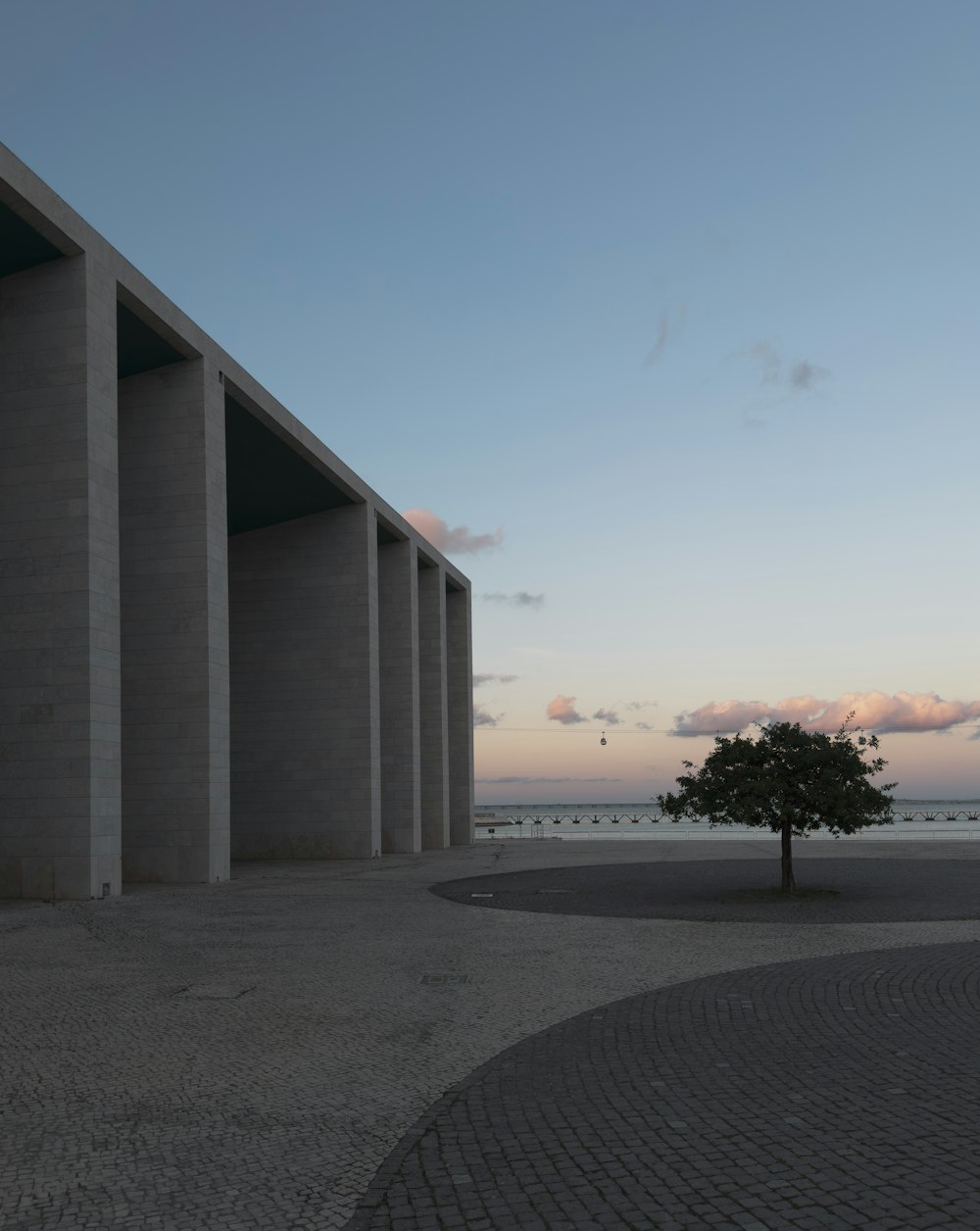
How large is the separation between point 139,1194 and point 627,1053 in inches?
152

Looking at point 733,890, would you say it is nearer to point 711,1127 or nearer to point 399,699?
point 711,1127

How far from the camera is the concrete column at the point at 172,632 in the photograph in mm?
26359

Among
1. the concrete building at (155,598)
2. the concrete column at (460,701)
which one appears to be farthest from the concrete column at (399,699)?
the concrete column at (460,701)

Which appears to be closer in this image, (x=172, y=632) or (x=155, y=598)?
(x=172, y=632)

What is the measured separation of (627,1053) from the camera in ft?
27.6

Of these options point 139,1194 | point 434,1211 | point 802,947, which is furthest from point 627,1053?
point 802,947

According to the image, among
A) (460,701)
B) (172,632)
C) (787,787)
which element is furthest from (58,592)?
(460,701)

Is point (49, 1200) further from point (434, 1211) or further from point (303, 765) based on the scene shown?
point (303, 765)

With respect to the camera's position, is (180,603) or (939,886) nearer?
(939,886)

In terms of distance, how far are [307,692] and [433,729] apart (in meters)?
12.0

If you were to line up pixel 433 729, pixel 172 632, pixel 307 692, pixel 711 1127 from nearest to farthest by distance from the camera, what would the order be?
pixel 711 1127, pixel 172 632, pixel 307 692, pixel 433 729

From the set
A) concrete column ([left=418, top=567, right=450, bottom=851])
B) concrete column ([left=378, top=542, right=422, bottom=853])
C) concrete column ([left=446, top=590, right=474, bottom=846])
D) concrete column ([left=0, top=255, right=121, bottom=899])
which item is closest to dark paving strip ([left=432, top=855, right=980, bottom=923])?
concrete column ([left=0, top=255, right=121, bottom=899])

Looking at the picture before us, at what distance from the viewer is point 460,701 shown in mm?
56094

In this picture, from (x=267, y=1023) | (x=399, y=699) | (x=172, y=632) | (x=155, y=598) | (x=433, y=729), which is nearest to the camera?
(x=267, y=1023)
